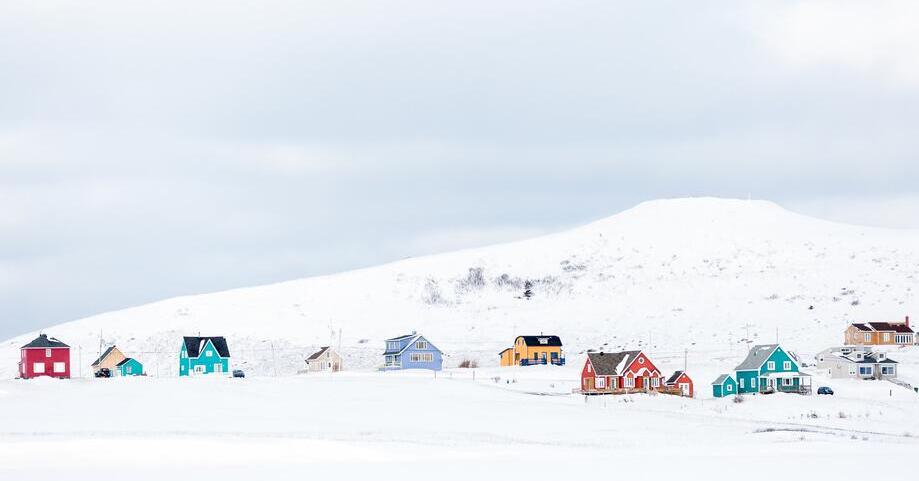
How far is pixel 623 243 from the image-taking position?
176 metres

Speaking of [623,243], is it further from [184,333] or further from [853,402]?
[853,402]

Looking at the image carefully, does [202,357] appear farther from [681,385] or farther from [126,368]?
[681,385]

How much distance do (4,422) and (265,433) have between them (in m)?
12.6

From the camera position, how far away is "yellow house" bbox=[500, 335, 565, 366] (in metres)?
108

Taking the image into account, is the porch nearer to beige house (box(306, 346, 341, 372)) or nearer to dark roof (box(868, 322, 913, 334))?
dark roof (box(868, 322, 913, 334))

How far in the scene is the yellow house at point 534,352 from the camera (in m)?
108

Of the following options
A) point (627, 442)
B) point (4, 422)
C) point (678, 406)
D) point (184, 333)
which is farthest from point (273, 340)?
point (627, 442)

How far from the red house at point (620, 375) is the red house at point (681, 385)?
1.59 m

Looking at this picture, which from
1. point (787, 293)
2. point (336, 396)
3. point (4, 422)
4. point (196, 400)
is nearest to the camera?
point (4, 422)

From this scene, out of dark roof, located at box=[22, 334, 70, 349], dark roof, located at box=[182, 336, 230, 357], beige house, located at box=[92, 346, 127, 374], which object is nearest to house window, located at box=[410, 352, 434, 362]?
dark roof, located at box=[182, 336, 230, 357]

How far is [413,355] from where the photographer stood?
106m

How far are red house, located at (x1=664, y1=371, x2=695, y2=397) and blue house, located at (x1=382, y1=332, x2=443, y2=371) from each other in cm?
2840

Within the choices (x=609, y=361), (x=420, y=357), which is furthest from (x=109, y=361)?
(x=609, y=361)

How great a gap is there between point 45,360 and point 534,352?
41154mm
